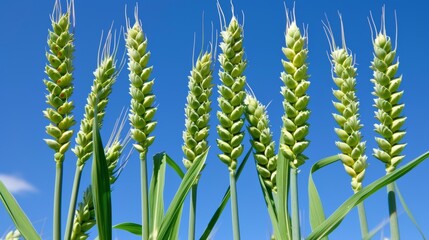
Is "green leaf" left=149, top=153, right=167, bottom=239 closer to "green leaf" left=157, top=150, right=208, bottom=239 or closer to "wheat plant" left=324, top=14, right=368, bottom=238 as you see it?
"green leaf" left=157, top=150, right=208, bottom=239

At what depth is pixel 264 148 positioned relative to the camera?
294cm

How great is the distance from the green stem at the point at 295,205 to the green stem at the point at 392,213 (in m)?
0.43

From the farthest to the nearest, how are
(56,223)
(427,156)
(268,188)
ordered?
(268,188) → (56,223) → (427,156)

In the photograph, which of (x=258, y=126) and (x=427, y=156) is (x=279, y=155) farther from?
(x=427, y=156)

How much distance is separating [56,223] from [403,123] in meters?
1.88

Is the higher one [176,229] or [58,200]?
[58,200]

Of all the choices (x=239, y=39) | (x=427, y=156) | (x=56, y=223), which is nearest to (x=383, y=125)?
(x=427, y=156)

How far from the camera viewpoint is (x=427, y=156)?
8.54ft

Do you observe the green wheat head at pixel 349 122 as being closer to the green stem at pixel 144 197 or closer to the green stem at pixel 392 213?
the green stem at pixel 392 213

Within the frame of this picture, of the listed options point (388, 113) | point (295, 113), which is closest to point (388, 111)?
point (388, 113)

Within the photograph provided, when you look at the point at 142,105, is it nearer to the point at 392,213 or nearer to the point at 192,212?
the point at 192,212

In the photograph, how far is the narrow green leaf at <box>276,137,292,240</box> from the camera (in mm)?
2762

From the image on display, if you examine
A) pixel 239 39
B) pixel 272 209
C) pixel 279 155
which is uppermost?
pixel 239 39

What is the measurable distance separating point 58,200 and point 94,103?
1.92ft
